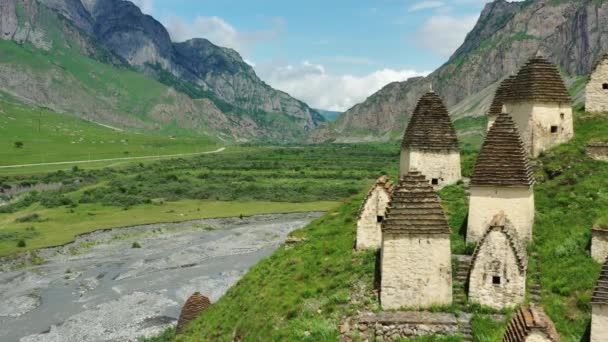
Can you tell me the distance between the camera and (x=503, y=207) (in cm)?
2408

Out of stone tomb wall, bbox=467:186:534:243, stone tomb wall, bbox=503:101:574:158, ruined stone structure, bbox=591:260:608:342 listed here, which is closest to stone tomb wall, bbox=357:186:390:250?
stone tomb wall, bbox=467:186:534:243

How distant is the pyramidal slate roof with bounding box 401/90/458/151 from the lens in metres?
32.3

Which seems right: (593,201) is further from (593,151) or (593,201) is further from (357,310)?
(357,310)

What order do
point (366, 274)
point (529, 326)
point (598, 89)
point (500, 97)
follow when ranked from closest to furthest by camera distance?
point (529, 326), point (366, 274), point (598, 89), point (500, 97)

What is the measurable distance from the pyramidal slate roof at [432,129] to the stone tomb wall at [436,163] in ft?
0.95

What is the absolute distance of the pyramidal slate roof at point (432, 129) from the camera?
32.3 meters

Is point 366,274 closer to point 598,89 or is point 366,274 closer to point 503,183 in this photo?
point 503,183

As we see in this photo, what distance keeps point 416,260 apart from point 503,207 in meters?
5.93

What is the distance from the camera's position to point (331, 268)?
26422mm

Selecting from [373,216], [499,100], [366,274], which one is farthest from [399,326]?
[499,100]

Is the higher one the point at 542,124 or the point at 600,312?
the point at 542,124

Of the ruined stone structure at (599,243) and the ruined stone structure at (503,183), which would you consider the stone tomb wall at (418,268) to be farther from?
the ruined stone structure at (599,243)

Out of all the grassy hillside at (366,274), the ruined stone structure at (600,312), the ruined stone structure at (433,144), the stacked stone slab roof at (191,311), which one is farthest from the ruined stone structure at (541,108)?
the stacked stone slab roof at (191,311)

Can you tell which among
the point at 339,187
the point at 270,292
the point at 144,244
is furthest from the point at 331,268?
the point at 339,187
